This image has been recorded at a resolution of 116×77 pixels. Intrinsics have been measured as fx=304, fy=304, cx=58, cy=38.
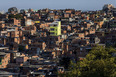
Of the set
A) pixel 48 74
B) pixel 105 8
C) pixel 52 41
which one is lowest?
pixel 48 74

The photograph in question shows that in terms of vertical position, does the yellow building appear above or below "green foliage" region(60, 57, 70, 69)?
above

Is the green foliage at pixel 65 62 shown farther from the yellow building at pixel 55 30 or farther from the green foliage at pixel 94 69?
the yellow building at pixel 55 30

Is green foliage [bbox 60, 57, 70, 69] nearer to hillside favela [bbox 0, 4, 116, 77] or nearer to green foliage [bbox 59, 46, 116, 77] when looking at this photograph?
hillside favela [bbox 0, 4, 116, 77]

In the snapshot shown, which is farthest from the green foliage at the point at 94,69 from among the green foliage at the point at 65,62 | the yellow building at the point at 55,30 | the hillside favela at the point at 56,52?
the yellow building at the point at 55,30

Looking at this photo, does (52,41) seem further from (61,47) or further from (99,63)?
(99,63)

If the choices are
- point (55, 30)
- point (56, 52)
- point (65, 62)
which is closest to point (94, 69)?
point (65, 62)

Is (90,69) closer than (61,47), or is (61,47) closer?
(90,69)

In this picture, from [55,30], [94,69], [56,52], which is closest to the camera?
[94,69]

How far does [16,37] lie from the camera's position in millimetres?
44188

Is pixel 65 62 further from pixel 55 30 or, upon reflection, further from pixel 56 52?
pixel 55 30

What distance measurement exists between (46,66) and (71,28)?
2813 centimetres

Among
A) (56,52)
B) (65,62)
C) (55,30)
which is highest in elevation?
(55,30)

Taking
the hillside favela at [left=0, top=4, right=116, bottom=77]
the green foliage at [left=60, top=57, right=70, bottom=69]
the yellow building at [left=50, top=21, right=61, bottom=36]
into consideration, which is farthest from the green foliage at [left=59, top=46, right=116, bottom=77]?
the yellow building at [left=50, top=21, right=61, bottom=36]

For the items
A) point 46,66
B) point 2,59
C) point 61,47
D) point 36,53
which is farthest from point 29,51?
point 46,66
